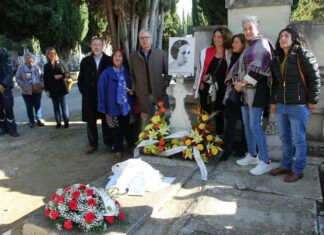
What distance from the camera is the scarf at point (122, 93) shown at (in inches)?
204

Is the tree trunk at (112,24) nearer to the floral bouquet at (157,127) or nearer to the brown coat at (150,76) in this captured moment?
the brown coat at (150,76)

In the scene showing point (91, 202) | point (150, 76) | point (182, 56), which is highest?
point (182, 56)

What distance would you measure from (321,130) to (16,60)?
26.9 m

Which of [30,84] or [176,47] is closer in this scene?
[176,47]

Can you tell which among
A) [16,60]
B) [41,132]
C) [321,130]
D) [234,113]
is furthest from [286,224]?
[16,60]

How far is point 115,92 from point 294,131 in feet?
8.61

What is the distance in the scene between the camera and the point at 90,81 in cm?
560

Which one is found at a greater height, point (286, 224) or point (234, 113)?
point (234, 113)

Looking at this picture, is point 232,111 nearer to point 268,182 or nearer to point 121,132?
point 268,182

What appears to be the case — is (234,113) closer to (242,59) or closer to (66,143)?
(242,59)

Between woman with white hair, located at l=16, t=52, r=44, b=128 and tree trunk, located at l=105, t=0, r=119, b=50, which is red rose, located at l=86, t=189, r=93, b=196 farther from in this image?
woman with white hair, located at l=16, t=52, r=44, b=128

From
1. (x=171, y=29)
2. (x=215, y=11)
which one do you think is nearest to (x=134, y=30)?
(x=215, y=11)

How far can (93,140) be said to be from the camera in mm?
5938

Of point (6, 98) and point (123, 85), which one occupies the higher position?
point (123, 85)
